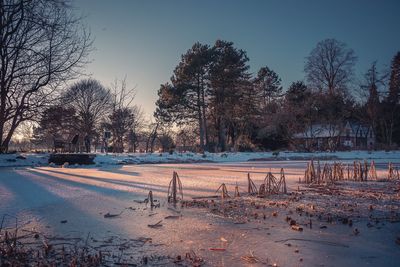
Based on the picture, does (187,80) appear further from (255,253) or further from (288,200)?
(255,253)

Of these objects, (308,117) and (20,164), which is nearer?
(20,164)

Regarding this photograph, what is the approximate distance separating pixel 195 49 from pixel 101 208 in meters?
39.7

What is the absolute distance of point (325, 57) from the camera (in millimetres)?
49625

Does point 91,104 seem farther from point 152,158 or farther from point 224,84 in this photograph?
point 152,158

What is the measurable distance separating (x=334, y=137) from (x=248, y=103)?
40.7 ft

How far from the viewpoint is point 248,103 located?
45188 millimetres

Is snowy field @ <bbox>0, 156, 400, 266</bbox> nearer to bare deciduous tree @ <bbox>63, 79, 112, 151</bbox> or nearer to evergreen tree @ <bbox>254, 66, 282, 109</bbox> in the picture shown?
bare deciduous tree @ <bbox>63, 79, 112, 151</bbox>

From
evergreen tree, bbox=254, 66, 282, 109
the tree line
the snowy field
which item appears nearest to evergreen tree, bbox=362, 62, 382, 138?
the tree line

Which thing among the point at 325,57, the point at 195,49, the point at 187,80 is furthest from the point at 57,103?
the point at 325,57

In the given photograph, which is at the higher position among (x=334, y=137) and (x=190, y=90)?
(x=190, y=90)

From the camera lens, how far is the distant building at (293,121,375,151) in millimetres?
39000

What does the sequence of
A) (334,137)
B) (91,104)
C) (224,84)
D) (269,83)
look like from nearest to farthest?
(224,84) → (334,137) → (91,104) → (269,83)

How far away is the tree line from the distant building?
135 cm

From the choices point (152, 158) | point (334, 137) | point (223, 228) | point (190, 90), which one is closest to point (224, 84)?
point (190, 90)
